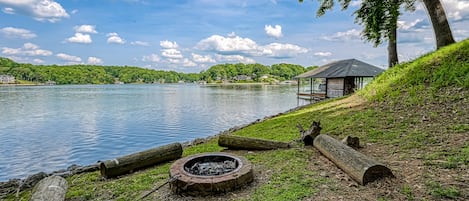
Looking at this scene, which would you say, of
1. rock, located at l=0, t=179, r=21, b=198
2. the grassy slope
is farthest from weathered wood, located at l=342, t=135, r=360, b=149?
rock, located at l=0, t=179, r=21, b=198

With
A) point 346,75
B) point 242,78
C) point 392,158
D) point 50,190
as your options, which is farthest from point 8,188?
point 242,78

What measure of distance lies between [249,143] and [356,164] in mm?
2848

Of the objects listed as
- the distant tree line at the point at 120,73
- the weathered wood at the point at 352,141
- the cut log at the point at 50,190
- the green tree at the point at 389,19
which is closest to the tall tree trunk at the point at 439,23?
the green tree at the point at 389,19

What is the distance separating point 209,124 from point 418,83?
37.3 ft

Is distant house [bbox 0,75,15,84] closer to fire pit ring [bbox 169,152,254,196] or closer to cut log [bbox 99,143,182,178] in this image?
cut log [bbox 99,143,182,178]

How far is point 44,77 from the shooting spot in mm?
104688

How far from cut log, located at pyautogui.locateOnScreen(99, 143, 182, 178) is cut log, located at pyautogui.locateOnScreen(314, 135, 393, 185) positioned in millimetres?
3239

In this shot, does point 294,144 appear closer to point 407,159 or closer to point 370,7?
point 407,159

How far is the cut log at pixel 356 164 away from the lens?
153 inches

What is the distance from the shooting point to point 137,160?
579cm

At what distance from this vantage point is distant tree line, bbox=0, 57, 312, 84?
10431cm

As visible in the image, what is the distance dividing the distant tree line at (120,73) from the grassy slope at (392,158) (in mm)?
111053

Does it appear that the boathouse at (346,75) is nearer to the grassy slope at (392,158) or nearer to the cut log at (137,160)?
the grassy slope at (392,158)

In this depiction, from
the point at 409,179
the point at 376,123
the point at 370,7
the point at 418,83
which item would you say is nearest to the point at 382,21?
the point at 370,7
